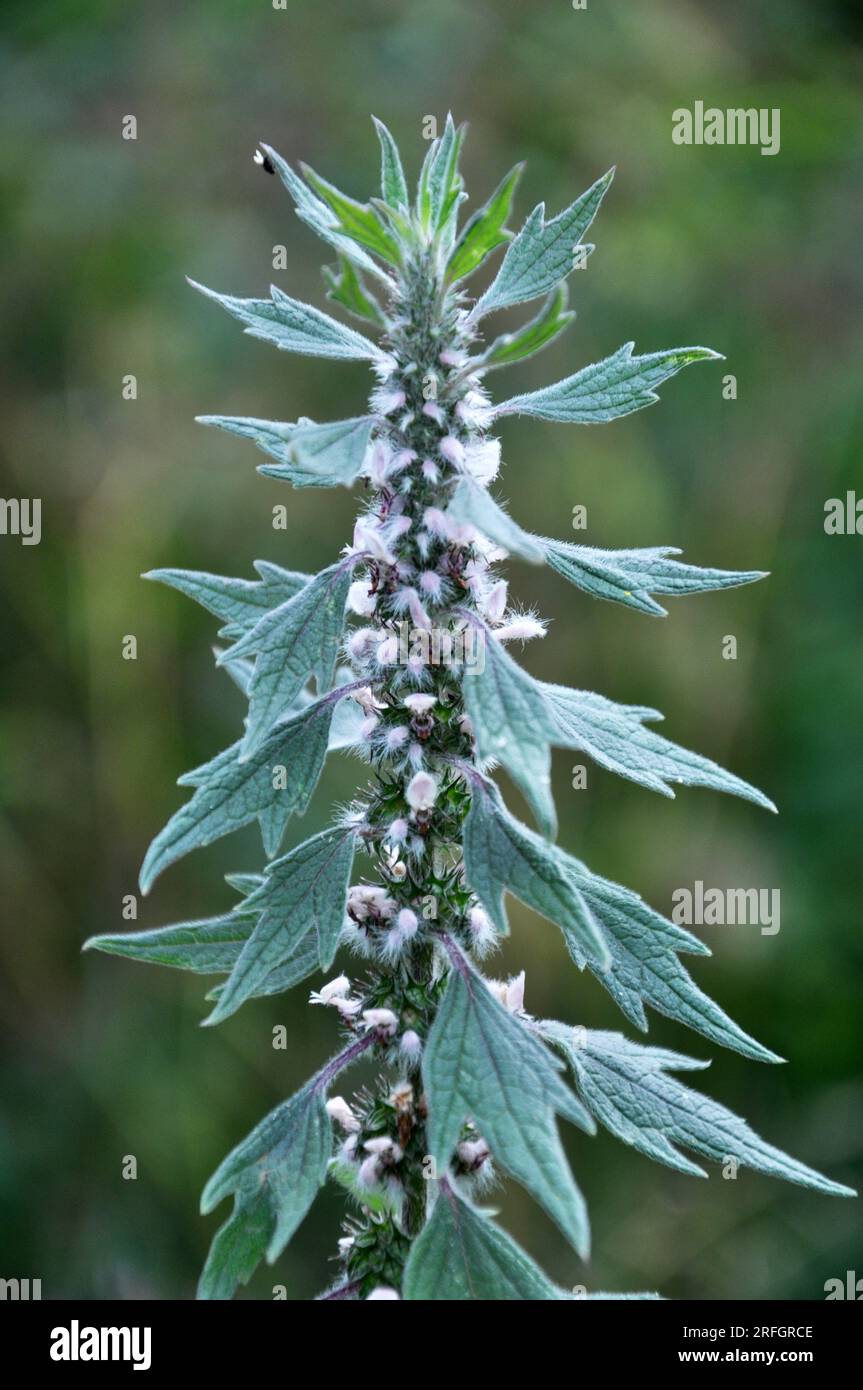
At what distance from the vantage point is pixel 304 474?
2.09 m

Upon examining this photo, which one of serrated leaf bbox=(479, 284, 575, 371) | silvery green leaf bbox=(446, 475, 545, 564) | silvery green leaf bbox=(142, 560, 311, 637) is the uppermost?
serrated leaf bbox=(479, 284, 575, 371)

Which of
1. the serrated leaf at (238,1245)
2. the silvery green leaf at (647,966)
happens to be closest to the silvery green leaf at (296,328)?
the silvery green leaf at (647,966)

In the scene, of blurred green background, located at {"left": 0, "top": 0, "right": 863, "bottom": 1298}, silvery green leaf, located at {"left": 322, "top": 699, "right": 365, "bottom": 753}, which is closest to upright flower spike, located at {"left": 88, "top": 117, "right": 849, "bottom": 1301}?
silvery green leaf, located at {"left": 322, "top": 699, "right": 365, "bottom": 753}

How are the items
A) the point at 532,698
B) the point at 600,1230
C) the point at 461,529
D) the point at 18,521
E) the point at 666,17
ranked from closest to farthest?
the point at 532,698, the point at 461,529, the point at 600,1230, the point at 18,521, the point at 666,17

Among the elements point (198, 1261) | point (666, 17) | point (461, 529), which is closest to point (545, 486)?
point (666, 17)

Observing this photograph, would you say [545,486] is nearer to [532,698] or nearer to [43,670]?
[43,670]

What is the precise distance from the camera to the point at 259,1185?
6.53 ft

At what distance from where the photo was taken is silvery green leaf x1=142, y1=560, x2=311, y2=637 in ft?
7.61

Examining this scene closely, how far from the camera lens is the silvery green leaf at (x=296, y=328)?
79.7 inches

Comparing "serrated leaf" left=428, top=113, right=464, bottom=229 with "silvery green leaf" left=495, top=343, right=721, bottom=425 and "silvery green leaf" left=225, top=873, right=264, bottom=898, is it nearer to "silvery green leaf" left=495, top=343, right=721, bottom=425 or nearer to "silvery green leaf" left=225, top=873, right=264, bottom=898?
"silvery green leaf" left=495, top=343, right=721, bottom=425

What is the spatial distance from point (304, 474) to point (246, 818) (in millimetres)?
599

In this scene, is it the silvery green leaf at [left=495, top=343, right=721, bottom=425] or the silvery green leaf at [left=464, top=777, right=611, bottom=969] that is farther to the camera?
the silvery green leaf at [left=495, top=343, right=721, bottom=425]

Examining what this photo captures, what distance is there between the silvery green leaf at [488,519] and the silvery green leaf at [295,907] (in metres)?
0.59

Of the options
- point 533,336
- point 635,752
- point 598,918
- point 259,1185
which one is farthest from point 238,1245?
point 533,336
